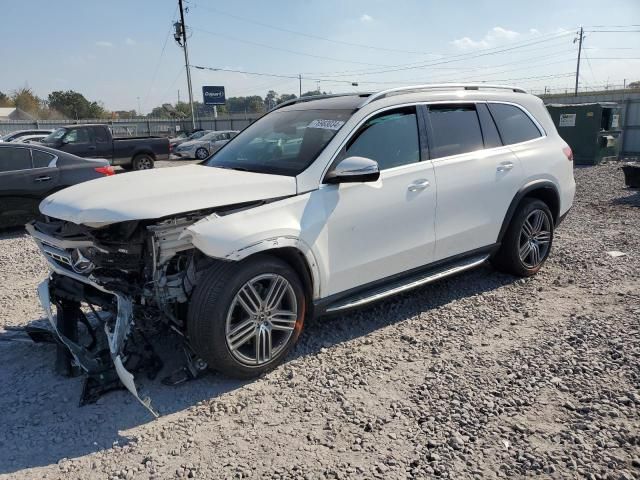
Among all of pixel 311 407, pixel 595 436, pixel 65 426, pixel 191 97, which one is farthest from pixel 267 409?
pixel 191 97

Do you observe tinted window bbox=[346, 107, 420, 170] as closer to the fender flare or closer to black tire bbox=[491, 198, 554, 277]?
the fender flare

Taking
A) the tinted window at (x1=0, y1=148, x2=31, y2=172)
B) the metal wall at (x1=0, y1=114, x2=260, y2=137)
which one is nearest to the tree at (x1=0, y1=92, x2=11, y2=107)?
the metal wall at (x1=0, y1=114, x2=260, y2=137)

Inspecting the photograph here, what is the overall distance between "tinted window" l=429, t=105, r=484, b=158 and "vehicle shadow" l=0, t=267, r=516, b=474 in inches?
59.0

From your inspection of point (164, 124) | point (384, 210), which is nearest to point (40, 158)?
point (384, 210)

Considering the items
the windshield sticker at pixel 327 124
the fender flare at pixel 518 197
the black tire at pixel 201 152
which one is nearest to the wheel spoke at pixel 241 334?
the windshield sticker at pixel 327 124

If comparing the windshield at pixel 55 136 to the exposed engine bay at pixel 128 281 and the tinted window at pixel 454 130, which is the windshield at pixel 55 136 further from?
the tinted window at pixel 454 130

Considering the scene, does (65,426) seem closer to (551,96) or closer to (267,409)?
(267,409)

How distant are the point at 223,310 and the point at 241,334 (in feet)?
0.84

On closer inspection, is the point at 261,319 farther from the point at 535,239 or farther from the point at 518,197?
the point at 535,239

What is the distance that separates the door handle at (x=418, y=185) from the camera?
13.5ft

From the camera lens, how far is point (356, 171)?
3602 mm

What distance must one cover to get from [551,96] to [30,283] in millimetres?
41674

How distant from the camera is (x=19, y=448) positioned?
2.87 meters

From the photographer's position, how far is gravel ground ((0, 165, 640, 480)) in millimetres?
2693
